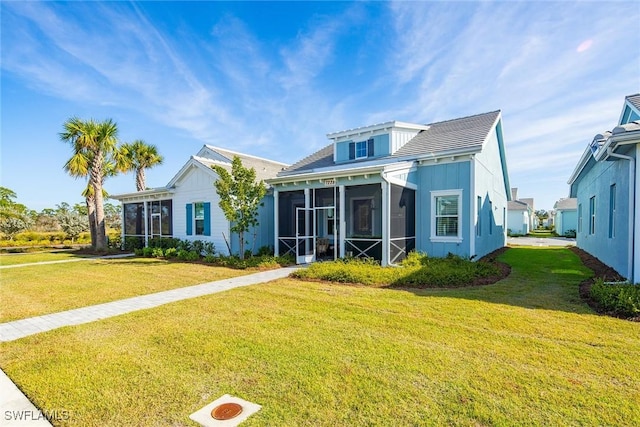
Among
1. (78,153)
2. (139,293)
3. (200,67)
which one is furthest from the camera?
(78,153)

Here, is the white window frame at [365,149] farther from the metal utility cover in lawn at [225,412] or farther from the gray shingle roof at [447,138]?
the metal utility cover in lawn at [225,412]

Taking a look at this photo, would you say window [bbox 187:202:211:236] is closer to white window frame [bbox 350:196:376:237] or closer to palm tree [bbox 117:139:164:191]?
white window frame [bbox 350:196:376:237]

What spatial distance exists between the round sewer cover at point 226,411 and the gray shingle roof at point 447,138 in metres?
10.5

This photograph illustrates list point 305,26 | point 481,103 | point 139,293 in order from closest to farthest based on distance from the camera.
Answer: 1. point 139,293
2. point 305,26
3. point 481,103

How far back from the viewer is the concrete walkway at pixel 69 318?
2.92 metres

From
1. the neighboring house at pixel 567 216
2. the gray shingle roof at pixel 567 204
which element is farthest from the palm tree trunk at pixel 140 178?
the gray shingle roof at pixel 567 204

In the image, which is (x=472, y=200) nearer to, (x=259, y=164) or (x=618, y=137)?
(x=618, y=137)

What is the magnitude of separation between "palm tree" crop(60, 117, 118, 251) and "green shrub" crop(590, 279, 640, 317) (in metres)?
22.1

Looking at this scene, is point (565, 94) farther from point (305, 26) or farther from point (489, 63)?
point (305, 26)

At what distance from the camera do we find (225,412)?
286cm

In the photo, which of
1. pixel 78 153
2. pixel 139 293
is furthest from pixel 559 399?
pixel 78 153

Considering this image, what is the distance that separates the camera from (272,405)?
2.94m

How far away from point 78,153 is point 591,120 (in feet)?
86.4

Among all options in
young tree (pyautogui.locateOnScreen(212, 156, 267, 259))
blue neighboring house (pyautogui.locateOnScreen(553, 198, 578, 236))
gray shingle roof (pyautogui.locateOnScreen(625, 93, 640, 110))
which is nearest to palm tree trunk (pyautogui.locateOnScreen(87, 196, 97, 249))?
young tree (pyautogui.locateOnScreen(212, 156, 267, 259))
